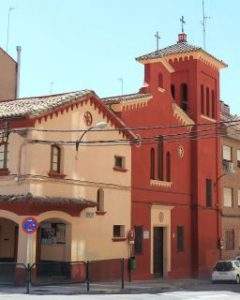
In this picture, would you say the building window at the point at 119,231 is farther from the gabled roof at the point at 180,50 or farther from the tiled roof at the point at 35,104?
the gabled roof at the point at 180,50

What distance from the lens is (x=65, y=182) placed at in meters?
26.6

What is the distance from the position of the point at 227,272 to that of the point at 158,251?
4101 mm

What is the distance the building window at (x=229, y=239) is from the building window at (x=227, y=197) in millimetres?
1929

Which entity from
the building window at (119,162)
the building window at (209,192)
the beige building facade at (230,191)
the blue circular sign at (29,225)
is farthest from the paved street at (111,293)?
the beige building facade at (230,191)

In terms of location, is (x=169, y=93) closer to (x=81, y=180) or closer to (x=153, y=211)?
(x=153, y=211)

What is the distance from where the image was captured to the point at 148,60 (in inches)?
1352

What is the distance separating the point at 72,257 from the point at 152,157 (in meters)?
9.34

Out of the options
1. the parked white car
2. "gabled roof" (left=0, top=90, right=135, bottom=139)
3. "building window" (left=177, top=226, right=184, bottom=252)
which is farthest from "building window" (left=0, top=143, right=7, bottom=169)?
the parked white car

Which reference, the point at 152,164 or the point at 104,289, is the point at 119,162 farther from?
the point at 104,289

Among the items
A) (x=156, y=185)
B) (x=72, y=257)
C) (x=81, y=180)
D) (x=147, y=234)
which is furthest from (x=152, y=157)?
(x=72, y=257)

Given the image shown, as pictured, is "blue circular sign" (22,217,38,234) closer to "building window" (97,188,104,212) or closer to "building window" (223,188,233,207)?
"building window" (97,188,104,212)

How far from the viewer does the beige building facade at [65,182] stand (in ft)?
82.2

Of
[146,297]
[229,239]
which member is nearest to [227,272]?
[229,239]

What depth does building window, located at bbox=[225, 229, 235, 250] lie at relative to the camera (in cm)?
4159
